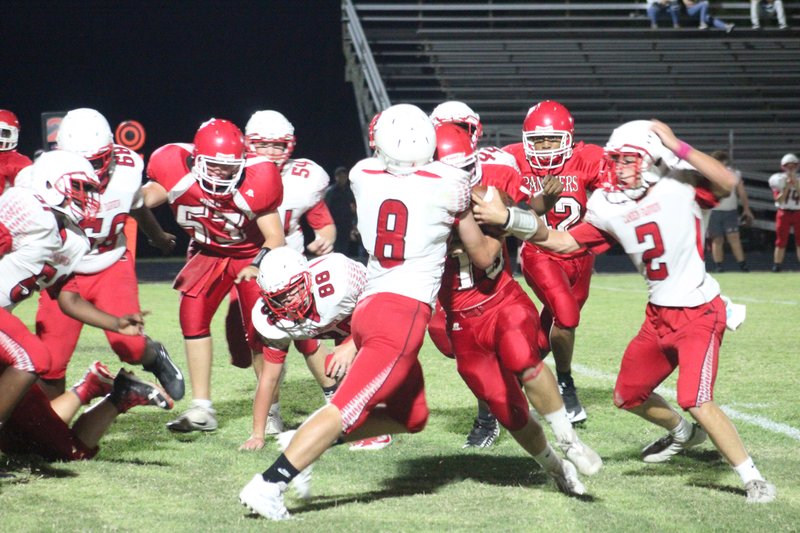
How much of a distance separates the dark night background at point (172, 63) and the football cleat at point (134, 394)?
1426 cm

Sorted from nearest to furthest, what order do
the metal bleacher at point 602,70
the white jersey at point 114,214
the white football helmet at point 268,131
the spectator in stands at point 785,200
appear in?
the white jersey at point 114,214 < the white football helmet at point 268,131 < the spectator in stands at point 785,200 < the metal bleacher at point 602,70

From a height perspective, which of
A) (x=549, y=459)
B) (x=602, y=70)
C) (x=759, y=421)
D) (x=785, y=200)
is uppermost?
(x=602, y=70)

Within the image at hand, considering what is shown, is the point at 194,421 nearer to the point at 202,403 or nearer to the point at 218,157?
the point at 202,403

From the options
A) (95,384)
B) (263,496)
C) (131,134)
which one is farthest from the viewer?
(131,134)

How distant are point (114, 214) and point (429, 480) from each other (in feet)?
6.50

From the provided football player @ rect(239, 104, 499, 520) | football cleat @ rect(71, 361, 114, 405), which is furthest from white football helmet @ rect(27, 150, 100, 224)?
football player @ rect(239, 104, 499, 520)

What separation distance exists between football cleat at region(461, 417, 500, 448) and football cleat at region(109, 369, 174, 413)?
55.2 inches

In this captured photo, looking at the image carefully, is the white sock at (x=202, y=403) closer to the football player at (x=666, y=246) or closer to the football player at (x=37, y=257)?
the football player at (x=37, y=257)

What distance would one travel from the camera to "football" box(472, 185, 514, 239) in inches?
154

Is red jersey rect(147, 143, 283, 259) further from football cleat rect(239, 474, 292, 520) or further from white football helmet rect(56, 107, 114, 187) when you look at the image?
football cleat rect(239, 474, 292, 520)

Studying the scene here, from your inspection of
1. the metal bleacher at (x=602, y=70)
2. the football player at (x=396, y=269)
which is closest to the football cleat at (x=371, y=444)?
the football player at (x=396, y=269)

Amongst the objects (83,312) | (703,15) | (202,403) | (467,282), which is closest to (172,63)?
(703,15)

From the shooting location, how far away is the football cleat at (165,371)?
482 cm

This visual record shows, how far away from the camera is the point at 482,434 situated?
16.5ft
